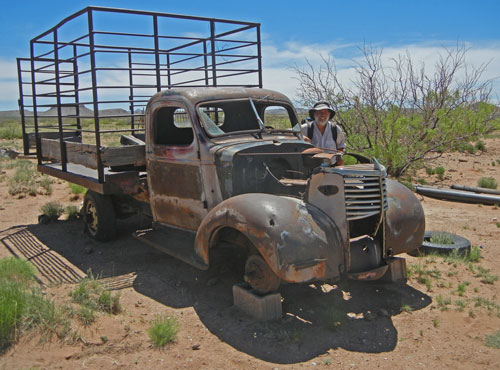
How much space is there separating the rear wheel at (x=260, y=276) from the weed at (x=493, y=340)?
178cm

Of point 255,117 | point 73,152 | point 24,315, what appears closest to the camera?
point 24,315

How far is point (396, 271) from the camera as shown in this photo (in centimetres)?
527

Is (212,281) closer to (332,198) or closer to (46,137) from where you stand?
(332,198)

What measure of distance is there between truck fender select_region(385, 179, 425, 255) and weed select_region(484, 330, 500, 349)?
1.08 metres

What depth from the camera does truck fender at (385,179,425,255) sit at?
479 cm

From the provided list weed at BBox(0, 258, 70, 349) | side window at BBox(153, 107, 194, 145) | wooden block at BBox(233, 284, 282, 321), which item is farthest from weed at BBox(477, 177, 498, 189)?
weed at BBox(0, 258, 70, 349)

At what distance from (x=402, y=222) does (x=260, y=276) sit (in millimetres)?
1513

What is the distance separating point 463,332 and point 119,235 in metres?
5.06

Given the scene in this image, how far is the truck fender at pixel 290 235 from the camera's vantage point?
4.06 m

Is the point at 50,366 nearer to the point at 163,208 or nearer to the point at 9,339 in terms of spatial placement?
the point at 9,339

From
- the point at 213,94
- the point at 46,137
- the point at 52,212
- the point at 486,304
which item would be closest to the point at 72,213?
the point at 52,212

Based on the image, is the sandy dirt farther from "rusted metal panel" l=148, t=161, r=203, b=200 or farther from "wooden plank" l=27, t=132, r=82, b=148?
"wooden plank" l=27, t=132, r=82, b=148

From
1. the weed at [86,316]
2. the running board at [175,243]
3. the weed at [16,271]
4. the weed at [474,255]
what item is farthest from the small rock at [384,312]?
the weed at [16,271]

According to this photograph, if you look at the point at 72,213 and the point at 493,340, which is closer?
the point at 493,340
